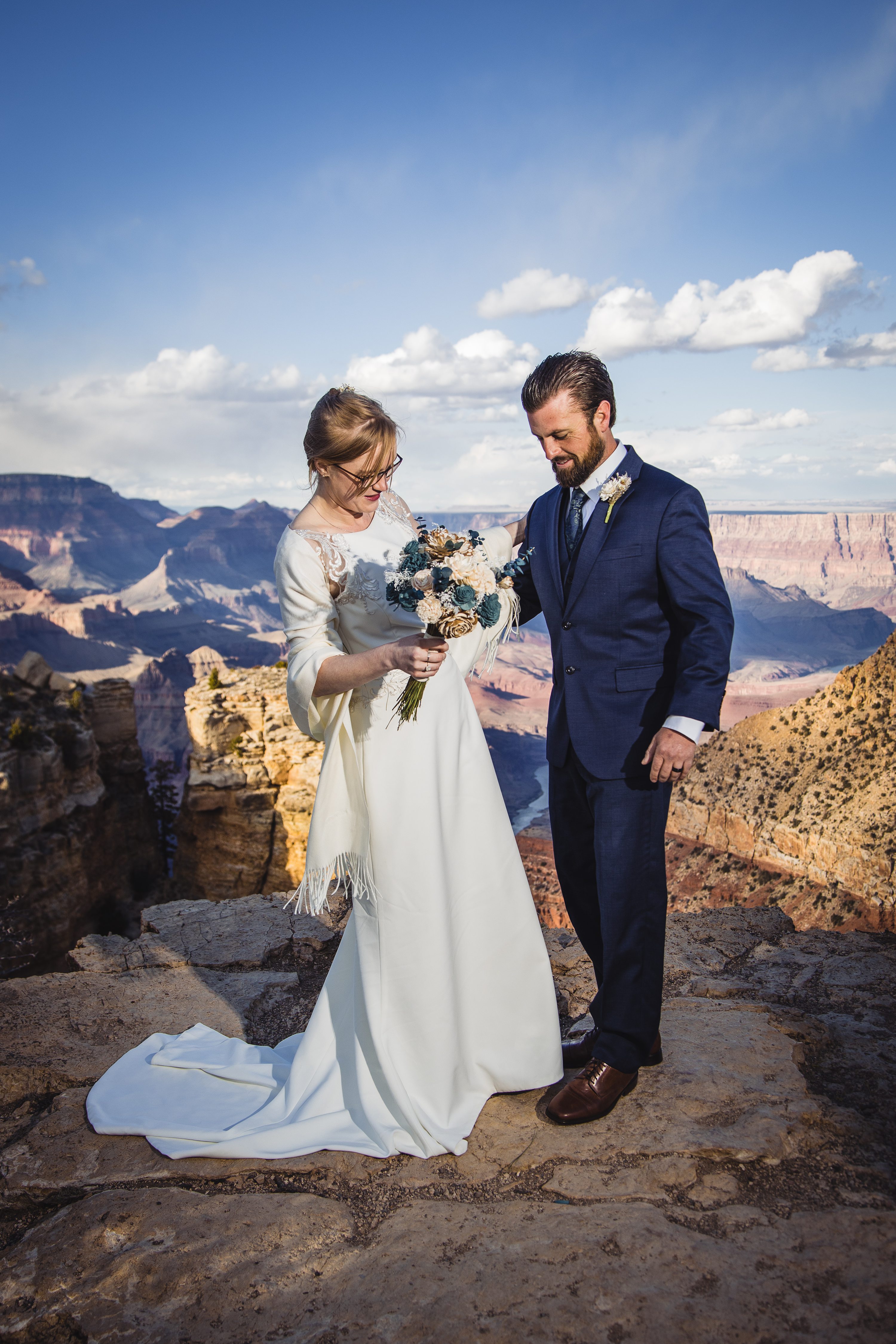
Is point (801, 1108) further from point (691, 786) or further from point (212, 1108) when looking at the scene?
point (691, 786)

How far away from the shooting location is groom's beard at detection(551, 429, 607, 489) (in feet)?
8.59

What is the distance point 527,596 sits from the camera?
3.08m

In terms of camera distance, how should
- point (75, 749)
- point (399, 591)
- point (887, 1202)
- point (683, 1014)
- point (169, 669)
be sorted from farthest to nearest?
point (169, 669), point (75, 749), point (683, 1014), point (399, 591), point (887, 1202)

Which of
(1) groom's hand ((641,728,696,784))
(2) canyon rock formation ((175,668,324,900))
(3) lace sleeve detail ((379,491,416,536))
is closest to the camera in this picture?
(1) groom's hand ((641,728,696,784))

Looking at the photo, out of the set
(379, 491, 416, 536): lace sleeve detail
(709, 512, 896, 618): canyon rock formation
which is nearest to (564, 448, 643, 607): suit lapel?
(379, 491, 416, 536): lace sleeve detail

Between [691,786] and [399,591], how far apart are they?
22.5m

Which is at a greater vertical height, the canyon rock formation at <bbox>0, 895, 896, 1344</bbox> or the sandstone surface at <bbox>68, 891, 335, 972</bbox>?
the canyon rock formation at <bbox>0, 895, 896, 1344</bbox>

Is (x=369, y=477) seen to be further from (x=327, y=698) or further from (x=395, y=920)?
(x=395, y=920)

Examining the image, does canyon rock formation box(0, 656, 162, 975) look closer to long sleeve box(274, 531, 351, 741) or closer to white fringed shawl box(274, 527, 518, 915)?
white fringed shawl box(274, 527, 518, 915)

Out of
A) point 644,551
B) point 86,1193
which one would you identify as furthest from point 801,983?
point 86,1193

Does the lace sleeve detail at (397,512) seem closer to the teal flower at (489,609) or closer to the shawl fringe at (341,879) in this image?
the teal flower at (489,609)

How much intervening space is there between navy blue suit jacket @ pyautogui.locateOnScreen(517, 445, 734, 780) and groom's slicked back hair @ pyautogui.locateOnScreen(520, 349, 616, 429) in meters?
0.25

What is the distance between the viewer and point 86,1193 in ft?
8.02

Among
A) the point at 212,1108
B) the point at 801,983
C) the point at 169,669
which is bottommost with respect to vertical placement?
the point at 169,669
